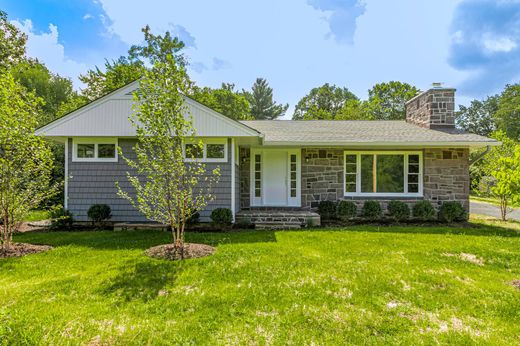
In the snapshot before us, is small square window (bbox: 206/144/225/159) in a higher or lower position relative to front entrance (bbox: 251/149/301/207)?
higher

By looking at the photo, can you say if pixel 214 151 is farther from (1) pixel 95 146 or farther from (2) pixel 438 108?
(2) pixel 438 108

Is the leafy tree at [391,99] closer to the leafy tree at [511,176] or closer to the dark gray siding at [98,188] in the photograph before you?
the leafy tree at [511,176]

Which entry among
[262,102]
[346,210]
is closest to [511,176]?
[346,210]

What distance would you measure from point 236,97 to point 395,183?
850 inches

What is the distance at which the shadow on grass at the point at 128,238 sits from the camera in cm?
604

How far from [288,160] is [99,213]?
5.70 meters

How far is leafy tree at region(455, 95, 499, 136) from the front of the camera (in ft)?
144

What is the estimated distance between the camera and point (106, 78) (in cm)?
1973

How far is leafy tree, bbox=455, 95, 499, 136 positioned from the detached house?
4359 centimetres

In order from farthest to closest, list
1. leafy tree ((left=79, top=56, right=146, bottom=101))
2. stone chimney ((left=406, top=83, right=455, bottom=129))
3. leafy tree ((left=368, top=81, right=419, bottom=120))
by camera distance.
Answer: leafy tree ((left=368, top=81, right=419, bottom=120)) < leafy tree ((left=79, top=56, right=146, bottom=101)) < stone chimney ((left=406, top=83, right=455, bottom=129))

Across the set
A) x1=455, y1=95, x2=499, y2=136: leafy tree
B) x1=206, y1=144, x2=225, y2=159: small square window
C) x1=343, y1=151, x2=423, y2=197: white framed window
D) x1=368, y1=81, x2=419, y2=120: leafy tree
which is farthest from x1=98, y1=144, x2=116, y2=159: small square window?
x1=455, y1=95, x2=499, y2=136: leafy tree

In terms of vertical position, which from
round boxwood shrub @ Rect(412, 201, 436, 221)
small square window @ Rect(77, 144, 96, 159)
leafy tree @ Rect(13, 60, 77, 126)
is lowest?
round boxwood shrub @ Rect(412, 201, 436, 221)

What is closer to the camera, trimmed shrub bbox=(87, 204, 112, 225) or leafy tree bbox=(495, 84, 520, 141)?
trimmed shrub bbox=(87, 204, 112, 225)

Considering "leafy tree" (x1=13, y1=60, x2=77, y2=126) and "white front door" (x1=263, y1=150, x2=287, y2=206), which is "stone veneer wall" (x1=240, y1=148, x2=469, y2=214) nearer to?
"white front door" (x1=263, y1=150, x2=287, y2=206)
